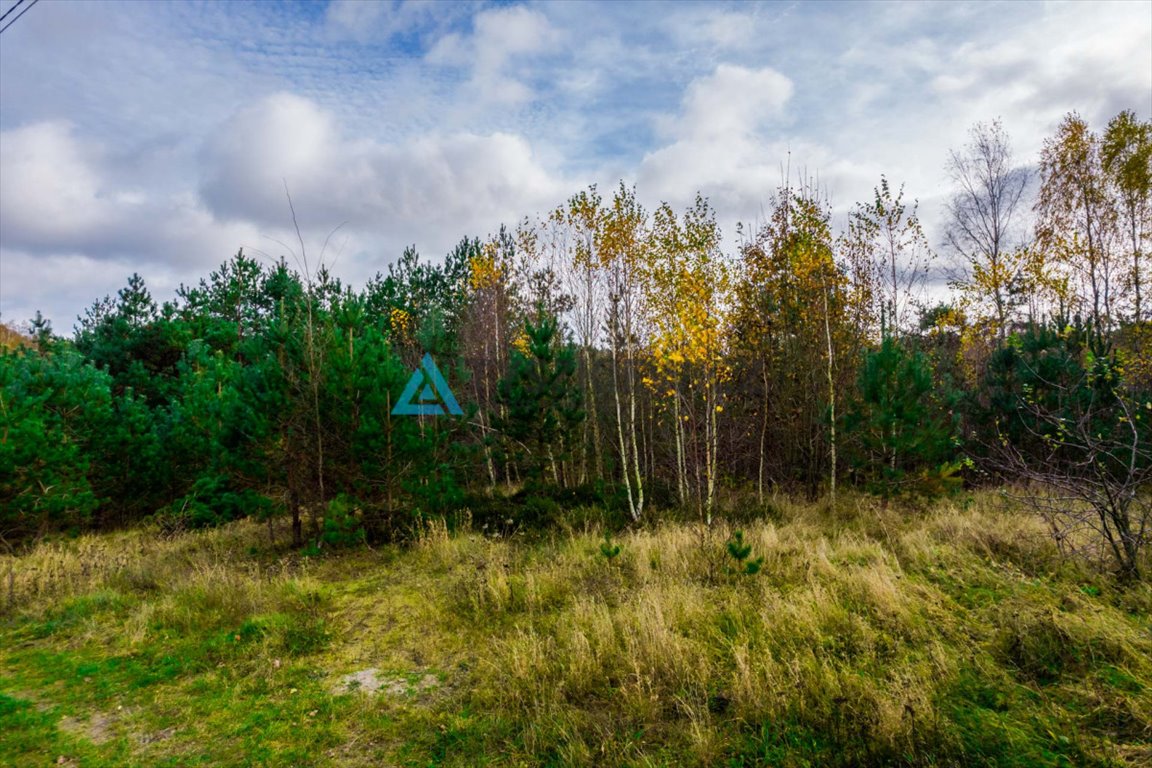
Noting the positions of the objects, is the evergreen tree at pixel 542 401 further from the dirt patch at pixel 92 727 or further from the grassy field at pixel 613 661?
the dirt patch at pixel 92 727

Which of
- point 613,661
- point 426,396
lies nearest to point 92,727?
point 613,661

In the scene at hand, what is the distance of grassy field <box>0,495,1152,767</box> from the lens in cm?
320

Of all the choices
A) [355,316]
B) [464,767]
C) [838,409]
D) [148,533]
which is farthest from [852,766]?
[148,533]

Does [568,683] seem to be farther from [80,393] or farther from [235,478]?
[80,393]

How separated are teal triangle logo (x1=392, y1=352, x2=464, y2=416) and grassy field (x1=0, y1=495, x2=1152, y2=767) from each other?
9.13ft

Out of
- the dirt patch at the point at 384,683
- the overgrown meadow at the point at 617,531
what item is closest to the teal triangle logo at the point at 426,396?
the overgrown meadow at the point at 617,531

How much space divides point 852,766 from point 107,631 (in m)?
7.43

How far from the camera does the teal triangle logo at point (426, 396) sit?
880cm

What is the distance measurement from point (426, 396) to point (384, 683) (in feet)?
21.3

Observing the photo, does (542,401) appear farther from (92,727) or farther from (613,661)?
(92,727)

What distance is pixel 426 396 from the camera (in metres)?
10.4

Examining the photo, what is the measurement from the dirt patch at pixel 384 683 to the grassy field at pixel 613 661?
3 centimetres

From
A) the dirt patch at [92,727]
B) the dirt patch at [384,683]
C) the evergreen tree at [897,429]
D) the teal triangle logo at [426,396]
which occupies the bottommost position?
the dirt patch at [384,683]

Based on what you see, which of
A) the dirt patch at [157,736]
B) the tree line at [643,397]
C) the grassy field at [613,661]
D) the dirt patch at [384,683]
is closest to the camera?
the grassy field at [613,661]
